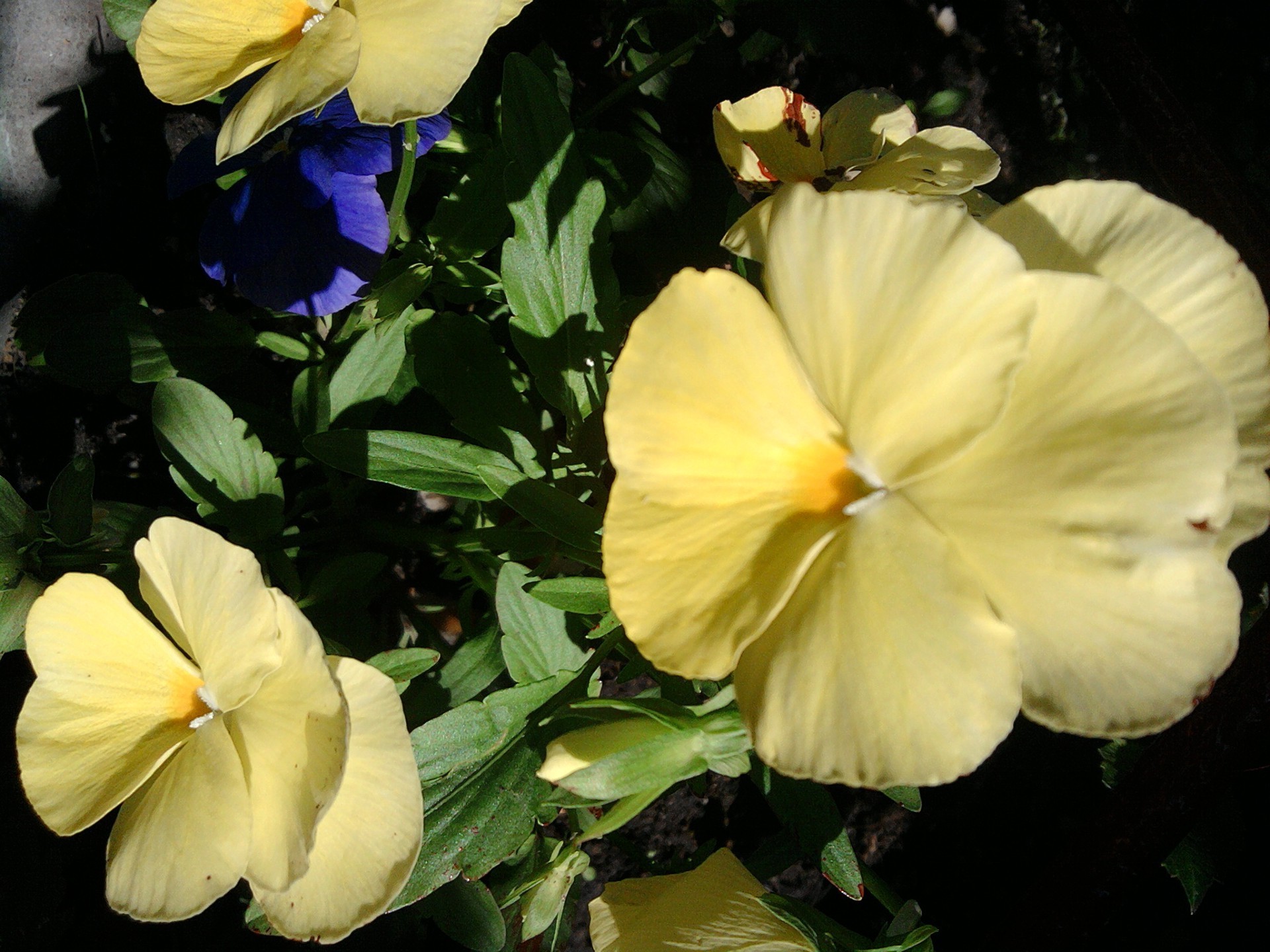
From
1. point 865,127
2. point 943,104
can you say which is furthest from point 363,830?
point 943,104

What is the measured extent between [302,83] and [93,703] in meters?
0.46

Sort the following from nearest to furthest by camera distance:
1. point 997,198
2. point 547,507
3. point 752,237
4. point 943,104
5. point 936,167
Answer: point 752,237 < point 936,167 < point 547,507 < point 943,104 < point 997,198

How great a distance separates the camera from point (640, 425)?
501mm

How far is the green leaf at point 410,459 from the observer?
85cm

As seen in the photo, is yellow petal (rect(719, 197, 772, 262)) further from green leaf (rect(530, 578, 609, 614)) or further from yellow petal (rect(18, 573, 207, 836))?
yellow petal (rect(18, 573, 207, 836))

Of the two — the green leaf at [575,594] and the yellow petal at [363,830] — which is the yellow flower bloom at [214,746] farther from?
the green leaf at [575,594]

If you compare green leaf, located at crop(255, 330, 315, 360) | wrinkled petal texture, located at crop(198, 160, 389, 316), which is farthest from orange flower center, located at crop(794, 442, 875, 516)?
green leaf, located at crop(255, 330, 315, 360)

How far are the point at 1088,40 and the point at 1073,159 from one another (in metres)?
0.43

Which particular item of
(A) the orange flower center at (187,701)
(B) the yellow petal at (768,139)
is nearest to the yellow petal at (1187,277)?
(B) the yellow petal at (768,139)

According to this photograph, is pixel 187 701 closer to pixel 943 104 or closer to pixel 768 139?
pixel 768 139

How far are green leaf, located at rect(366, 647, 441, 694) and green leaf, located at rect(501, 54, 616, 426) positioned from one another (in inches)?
11.6

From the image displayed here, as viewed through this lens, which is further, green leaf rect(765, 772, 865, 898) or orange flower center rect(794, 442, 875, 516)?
green leaf rect(765, 772, 865, 898)

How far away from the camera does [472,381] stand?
1.01 meters

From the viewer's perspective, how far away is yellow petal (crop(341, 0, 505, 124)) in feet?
2.11
